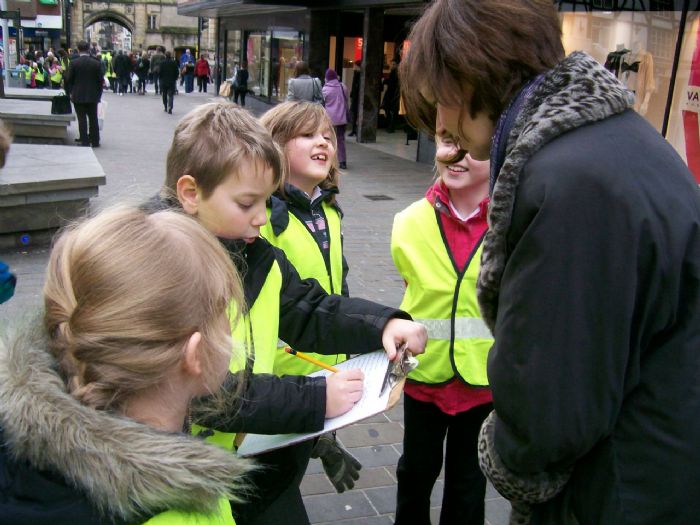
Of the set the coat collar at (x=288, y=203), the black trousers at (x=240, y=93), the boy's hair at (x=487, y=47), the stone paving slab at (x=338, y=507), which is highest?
the boy's hair at (x=487, y=47)

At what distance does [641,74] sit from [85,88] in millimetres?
9581

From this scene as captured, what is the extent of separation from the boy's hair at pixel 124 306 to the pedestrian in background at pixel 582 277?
1.84 feet

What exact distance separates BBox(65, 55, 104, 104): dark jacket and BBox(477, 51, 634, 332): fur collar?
43.1 ft

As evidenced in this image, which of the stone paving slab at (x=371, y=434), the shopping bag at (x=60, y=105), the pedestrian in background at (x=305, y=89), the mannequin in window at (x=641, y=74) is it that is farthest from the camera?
the shopping bag at (x=60, y=105)

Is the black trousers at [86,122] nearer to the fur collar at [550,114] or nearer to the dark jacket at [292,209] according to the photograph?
the dark jacket at [292,209]

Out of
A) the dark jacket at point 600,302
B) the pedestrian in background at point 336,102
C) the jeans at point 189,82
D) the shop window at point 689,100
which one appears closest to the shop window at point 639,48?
the shop window at point 689,100

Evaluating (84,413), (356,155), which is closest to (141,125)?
(356,155)

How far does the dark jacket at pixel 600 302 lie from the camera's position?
119cm

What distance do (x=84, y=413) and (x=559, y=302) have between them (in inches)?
31.2

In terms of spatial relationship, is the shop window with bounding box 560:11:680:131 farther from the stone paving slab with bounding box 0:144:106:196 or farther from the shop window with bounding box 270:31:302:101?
the shop window with bounding box 270:31:302:101

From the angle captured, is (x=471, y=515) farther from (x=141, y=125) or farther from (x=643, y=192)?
(x=141, y=125)

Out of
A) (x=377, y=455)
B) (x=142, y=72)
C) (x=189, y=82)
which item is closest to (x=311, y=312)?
(x=377, y=455)

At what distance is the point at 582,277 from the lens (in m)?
1.19

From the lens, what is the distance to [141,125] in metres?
18.4
